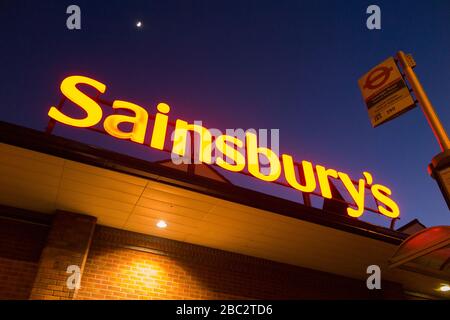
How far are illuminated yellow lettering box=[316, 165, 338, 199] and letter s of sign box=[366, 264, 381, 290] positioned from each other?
7.88 ft

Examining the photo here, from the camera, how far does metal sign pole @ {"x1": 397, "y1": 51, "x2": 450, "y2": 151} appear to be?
394 cm

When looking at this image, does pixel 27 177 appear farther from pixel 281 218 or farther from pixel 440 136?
pixel 440 136

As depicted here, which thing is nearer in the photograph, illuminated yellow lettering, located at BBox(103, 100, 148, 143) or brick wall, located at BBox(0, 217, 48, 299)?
brick wall, located at BBox(0, 217, 48, 299)

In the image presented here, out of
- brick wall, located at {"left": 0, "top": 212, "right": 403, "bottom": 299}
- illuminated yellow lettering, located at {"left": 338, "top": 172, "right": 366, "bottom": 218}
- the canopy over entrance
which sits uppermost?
illuminated yellow lettering, located at {"left": 338, "top": 172, "right": 366, "bottom": 218}

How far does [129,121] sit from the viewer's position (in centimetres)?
721

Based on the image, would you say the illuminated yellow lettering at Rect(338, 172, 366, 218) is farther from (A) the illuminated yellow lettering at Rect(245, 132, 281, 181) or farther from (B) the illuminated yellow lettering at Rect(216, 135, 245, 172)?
(B) the illuminated yellow lettering at Rect(216, 135, 245, 172)

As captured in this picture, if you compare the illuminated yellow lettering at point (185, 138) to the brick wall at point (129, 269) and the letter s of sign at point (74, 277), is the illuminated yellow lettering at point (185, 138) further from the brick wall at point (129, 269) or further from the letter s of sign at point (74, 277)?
the letter s of sign at point (74, 277)

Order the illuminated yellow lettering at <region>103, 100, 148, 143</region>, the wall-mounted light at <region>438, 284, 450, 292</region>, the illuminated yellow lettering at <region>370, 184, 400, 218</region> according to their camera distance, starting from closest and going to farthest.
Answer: the illuminated yellow lettering at <region>103, 100, 148, 143</region> → the illuminated yellow lettering at <region>370, 184, 400, 218</region> → the wall-mounted light at <region>438, 284, 450, 292</region>

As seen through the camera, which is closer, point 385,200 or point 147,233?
point 147,233

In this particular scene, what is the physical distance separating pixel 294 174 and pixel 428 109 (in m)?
4.30

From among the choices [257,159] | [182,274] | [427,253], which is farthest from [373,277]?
[427,253]

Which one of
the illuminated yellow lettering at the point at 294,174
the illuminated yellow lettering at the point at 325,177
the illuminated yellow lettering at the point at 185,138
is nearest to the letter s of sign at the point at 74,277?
the illuminated yellow lettering at the point at 185,138

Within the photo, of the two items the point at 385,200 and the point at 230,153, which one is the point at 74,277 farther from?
the point at 385,200

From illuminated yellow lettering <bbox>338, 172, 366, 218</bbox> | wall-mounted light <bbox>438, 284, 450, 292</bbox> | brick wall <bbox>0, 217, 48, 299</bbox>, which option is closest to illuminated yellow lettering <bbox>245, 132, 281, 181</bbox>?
illuminated yellow lettering <bbox>338, 172, 366, 218</bbox>
